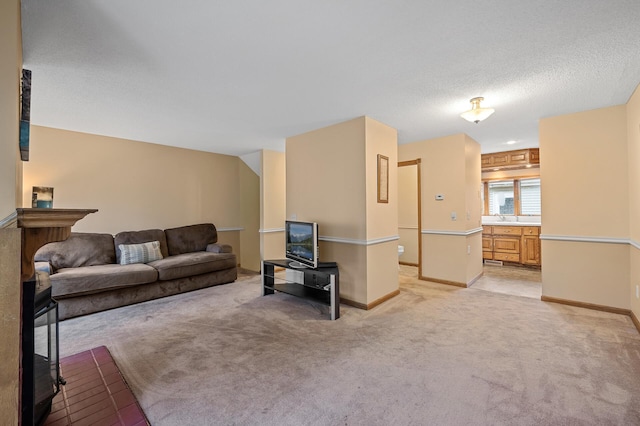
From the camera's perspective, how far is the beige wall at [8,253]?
3.88ft

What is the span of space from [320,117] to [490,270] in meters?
4.33

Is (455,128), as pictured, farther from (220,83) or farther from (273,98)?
(220,83)

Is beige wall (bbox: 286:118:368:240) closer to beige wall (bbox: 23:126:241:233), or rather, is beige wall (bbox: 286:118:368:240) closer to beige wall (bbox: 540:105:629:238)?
beige wall (bbox: 23:126:241:233)

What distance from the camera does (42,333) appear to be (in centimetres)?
177

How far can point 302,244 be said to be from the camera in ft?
11.6

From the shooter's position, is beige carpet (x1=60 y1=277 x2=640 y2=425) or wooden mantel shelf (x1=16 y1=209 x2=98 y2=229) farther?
beige carpet (x1=60 y1=277 x2=640 y2=425)

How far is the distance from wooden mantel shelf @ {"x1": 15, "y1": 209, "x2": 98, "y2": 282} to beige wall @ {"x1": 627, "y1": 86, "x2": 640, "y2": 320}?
4.39 m

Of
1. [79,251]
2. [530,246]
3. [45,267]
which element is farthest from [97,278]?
[530,246]

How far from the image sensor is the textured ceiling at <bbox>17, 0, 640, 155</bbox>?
64.2 inches

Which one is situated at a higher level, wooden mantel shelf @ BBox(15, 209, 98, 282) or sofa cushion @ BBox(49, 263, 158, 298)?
wooden mantel shelf @ BBox(15, 209, 98, 282)

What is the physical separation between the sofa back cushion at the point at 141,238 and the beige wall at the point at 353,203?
2.31 meters

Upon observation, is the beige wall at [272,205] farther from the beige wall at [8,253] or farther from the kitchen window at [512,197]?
the kitchen window at [512,197]

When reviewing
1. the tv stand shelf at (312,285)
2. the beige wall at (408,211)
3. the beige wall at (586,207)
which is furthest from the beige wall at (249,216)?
the beige wall at (586,207)

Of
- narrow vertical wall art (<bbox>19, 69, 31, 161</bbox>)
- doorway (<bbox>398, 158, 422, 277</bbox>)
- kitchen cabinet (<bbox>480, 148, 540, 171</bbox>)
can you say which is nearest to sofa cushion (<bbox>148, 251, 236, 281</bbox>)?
narrow vertical wall art (<bbox>19, 69, 31, 161</bbox>)
